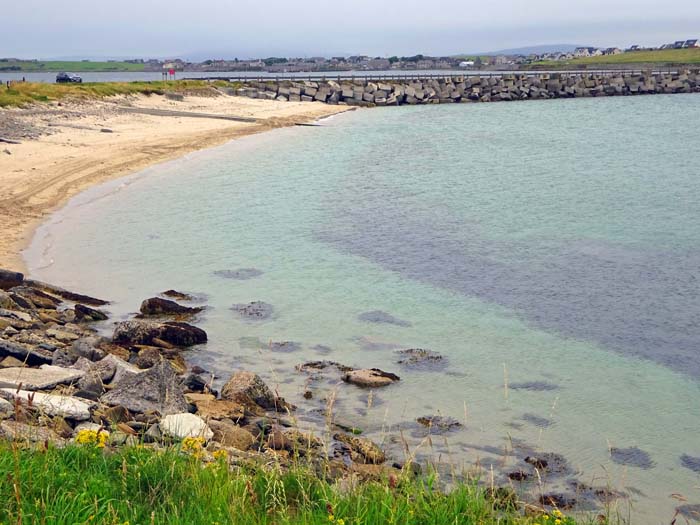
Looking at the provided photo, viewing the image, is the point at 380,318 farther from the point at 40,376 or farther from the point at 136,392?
the point at 40,376

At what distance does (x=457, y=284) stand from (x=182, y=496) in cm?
1351

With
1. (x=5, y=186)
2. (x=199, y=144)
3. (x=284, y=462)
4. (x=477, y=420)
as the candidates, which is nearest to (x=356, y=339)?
(x=477, y=420)

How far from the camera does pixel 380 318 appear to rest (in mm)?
16156

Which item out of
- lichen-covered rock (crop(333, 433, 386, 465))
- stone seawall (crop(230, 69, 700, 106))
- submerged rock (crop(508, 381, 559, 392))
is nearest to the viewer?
lichen-covered rock (crop(333, 433, 386, 465))

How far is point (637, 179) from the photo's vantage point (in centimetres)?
3675

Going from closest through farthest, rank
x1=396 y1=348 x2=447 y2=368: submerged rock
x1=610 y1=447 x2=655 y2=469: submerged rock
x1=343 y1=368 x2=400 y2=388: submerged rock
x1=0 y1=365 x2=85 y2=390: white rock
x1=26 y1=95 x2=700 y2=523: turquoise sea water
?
x1=0 y1=365 x2=85 y2=390: white rock, x1=610 y1=447 x2=655 y2=469: submerged rock, x1=26 y1=95 x2=700 y2=523: turquoise sea water, x1=343 y1=368 x2=400 y2=388: submerged rock, x1=396 y1=348 x2=447 y2=368: submerged rock

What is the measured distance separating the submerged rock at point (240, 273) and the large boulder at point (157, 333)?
4791 mm

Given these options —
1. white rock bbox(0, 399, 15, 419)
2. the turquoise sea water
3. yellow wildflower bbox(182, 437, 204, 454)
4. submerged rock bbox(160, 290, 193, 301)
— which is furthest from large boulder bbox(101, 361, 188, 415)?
submerged rock bbox(160, 290, 193, 301)

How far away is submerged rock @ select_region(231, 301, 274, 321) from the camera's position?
631 inches

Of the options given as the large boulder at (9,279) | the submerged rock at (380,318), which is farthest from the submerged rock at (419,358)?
the large boulder at (9,279)

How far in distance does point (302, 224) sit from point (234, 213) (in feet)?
9.75

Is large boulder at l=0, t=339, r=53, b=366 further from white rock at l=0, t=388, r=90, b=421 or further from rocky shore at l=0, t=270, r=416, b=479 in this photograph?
white rock at l=0, t=388, r=90, b=421

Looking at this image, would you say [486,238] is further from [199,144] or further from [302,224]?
[199,144]

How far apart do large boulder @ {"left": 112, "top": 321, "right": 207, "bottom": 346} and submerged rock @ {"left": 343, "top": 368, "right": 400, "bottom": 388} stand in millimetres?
3204
